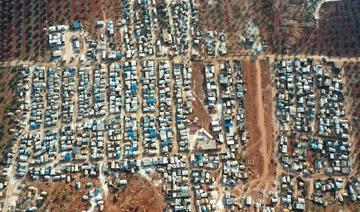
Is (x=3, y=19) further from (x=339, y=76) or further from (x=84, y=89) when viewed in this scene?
(x=339, y=76)

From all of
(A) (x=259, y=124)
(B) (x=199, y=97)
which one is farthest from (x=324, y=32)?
(B) (x=199, y=97)

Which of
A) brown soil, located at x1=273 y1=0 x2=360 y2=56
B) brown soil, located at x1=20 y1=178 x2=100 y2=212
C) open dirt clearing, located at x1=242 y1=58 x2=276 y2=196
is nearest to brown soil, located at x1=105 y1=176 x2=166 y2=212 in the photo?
brown soil, located at x1=20 y1=178 x2=100 y2=212

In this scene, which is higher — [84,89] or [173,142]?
[84,89]

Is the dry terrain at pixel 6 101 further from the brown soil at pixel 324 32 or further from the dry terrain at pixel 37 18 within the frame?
the brown soil at pixel 324 32

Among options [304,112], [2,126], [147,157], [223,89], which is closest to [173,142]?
[147,157]

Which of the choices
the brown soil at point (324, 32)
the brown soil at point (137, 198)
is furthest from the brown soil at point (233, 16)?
the brown soil at point (137, 198)
